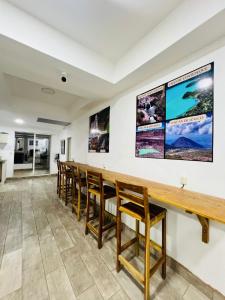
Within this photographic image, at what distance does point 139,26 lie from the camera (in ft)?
5.48

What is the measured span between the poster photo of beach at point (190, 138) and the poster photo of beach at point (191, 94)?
84 mm

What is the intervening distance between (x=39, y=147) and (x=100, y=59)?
728 cm

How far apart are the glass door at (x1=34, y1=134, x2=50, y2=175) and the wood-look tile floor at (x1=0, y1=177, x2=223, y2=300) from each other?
5505 mm

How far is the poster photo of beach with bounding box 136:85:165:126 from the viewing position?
1.92 meters

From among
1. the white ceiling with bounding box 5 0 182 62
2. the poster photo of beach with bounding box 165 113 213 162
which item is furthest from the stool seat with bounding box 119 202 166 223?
the white ceiling with bounding box 5 0 182 62

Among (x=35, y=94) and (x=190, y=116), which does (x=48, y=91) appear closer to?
(x=35, y=94)

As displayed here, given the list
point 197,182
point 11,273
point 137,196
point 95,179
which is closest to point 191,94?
point 197,182

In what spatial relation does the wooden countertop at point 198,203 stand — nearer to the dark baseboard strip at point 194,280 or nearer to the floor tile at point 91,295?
the dark baseboard strip at point 194,280

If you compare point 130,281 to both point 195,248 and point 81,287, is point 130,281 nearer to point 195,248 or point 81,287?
point 81,287

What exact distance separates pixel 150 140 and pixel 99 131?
64.3 inches

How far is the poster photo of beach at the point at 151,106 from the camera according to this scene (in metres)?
1.92

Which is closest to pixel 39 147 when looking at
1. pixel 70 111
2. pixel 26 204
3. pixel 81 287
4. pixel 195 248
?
pixel 70 111

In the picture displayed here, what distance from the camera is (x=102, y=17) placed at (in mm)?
Answer: 1563

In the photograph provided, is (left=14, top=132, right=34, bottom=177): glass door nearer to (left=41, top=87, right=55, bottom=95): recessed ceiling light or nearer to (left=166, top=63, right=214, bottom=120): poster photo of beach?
(left=41, top=87, right=55, bottom=95): recessed ceiling light
